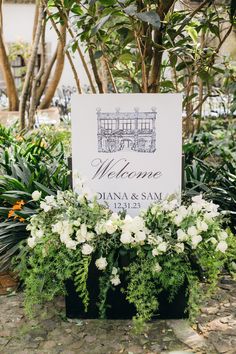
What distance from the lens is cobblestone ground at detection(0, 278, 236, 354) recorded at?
89.8 inches

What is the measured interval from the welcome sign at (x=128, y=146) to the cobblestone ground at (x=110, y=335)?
0.60 m

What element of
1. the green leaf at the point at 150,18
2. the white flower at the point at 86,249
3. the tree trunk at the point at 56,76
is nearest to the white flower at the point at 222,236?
the white flower at the point at 86,249

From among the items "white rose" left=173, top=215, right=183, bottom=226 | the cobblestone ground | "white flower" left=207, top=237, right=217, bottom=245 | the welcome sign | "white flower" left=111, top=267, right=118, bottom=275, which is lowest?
the cobblestone ground

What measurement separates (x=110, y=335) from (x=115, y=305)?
152 mm

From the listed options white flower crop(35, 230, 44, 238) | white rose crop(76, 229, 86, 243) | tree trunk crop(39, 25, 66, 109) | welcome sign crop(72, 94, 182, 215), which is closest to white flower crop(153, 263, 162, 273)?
white rose crop(76, 229, 86, 243)

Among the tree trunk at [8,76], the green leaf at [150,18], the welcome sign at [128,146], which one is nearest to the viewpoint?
the green leaf at [150,18]

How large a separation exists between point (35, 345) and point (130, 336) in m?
0.44

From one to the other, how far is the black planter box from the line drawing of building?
681 millimetres

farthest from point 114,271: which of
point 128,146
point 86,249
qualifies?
point 128,146

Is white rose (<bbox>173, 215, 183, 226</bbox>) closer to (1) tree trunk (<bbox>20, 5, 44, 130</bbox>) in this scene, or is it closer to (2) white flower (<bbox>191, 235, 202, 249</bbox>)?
(2) white flower (<bbox>191, 235, 202, 249</bbox>)

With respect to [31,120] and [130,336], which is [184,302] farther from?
[31,120]

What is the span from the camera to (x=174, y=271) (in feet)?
7.43

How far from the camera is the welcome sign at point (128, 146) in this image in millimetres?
2529

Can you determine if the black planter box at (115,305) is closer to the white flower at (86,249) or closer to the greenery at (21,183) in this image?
the white flower at (86,249)
